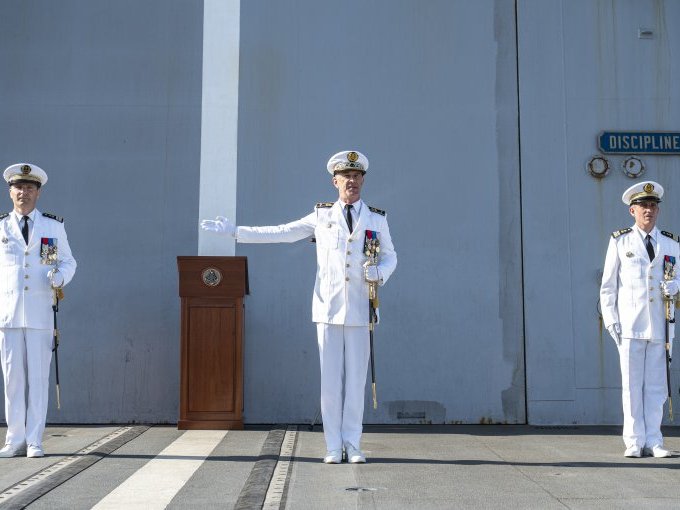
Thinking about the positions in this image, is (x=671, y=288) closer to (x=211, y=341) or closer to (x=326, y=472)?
(x=326, y=472)

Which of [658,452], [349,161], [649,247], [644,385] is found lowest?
[658,452]

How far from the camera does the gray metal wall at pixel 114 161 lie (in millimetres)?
6539

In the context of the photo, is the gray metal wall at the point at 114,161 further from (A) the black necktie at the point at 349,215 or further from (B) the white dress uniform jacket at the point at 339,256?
(A) the black necktie at the point at 349,215

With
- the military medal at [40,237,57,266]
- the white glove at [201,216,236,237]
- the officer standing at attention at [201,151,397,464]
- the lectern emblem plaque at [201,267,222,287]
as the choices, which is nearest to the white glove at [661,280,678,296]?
the officer standing at attention at [201,151,397,464]

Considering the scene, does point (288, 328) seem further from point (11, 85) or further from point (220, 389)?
point (11, 85)

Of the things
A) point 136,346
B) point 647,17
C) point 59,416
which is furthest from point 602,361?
point 59,416

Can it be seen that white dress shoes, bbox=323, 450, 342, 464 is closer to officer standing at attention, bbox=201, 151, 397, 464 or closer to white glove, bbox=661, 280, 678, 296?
officer standing at attention, bbox=201, 151, 397, 464

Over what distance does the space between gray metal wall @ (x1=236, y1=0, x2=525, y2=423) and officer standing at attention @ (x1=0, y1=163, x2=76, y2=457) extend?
1.95 metres

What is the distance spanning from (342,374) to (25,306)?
66.4 inches

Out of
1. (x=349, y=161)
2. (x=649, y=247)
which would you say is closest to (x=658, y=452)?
(x=649, y=247)

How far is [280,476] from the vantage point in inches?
157

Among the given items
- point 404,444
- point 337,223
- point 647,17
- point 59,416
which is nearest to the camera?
point 337,223

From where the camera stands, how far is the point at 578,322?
6664 mm

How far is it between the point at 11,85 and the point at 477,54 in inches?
136
